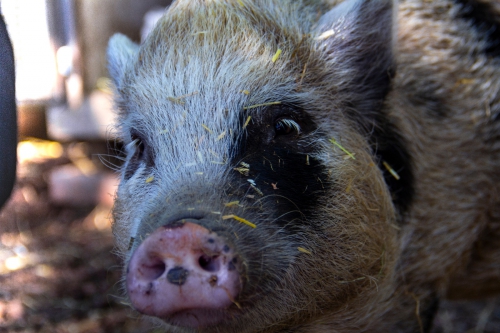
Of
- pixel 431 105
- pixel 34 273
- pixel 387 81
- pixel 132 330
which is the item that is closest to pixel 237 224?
pixel 387 81

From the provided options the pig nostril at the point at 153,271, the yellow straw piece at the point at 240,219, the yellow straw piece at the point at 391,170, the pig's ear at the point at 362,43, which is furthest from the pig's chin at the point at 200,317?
the pig's ear at the point at 362,43

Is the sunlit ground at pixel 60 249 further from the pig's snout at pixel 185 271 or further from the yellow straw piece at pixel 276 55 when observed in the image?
the yellow straw piece at pixel 276 55

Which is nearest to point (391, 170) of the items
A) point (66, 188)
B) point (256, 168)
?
point (256, 168)

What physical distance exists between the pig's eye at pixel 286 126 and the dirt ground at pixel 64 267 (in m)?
1.17

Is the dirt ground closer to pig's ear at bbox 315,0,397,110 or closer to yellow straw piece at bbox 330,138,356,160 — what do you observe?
yellow straw piece at bbox 330,138,356,160

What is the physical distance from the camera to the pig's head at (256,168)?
2.06m

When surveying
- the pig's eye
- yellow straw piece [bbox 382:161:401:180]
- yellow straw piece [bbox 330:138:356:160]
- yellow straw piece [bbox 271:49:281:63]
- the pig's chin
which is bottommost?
Answer: the pig's chin

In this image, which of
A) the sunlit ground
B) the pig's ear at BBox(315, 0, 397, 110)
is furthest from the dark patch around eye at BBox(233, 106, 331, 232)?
the sunlit ground

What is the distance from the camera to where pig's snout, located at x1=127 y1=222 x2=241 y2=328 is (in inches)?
76.1

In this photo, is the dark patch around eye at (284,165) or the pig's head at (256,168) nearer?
the pig's head at (256,168)

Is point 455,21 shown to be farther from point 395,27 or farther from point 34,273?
point 34,273

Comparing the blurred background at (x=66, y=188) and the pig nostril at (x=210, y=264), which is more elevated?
the pig nostril at (x=210, y=264)

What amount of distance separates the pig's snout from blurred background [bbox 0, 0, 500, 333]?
242cm

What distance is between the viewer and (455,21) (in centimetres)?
351
